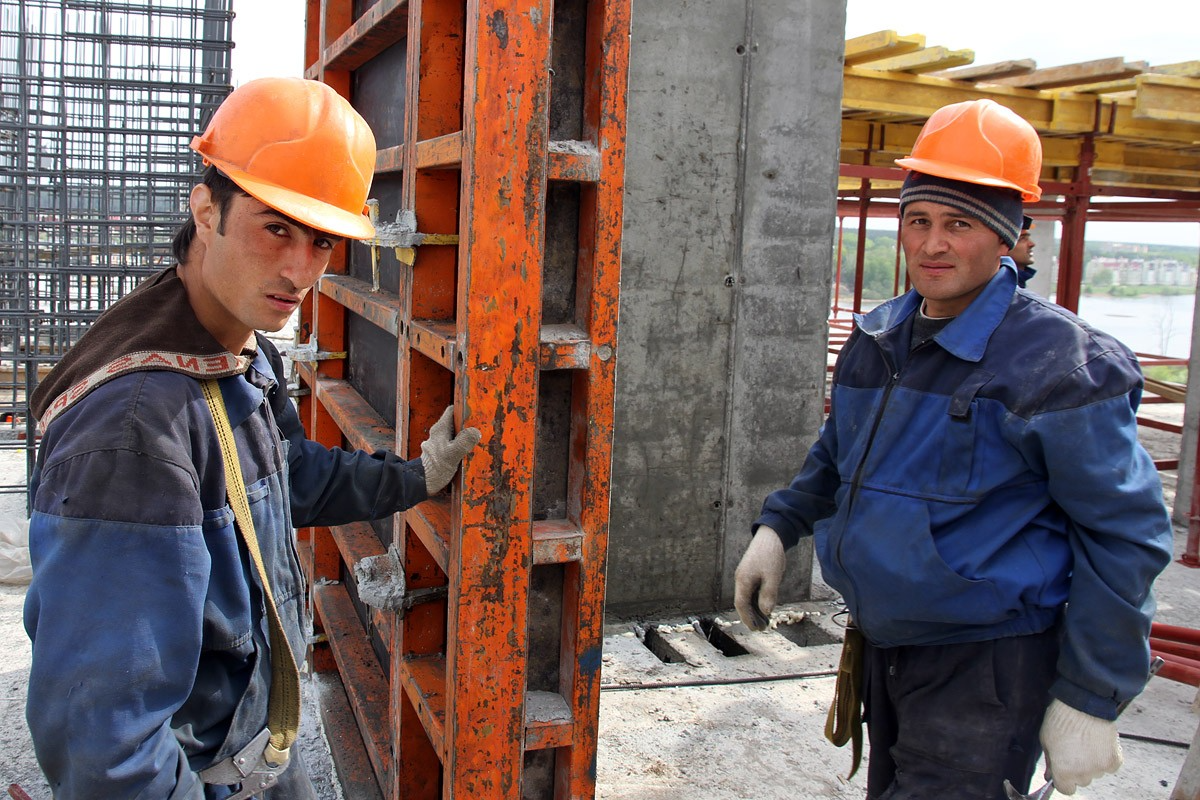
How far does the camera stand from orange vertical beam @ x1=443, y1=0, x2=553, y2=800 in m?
2.11

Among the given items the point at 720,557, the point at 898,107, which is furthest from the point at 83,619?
the point at 898,107

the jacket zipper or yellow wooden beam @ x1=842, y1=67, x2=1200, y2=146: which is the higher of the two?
yellow wooden beam @ x1=842, y1=67, x2=1200, y2=146

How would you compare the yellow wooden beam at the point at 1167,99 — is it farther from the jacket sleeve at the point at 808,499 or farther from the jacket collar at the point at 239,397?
the jacket collar at the point at 239,397

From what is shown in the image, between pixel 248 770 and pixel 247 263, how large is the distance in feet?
3.07

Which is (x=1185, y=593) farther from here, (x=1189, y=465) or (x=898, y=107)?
(x=898, y=107)

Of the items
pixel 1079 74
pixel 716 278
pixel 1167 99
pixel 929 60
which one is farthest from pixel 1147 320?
pixel 716 278

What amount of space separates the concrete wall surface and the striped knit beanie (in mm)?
2682

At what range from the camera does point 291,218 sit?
1.79 meters

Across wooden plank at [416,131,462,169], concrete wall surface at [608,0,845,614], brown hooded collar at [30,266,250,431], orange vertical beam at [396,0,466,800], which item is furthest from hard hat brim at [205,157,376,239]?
concrete wall surface at [608,0,845,614]

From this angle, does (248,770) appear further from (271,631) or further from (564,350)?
(564,350)

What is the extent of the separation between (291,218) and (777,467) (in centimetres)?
422

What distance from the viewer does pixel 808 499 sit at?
2.96 meters

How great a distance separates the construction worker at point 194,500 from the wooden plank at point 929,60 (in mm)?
6106

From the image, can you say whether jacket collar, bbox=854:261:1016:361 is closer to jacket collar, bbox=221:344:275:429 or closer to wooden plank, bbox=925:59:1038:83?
jacket collar, bbox=221:344:275:429
